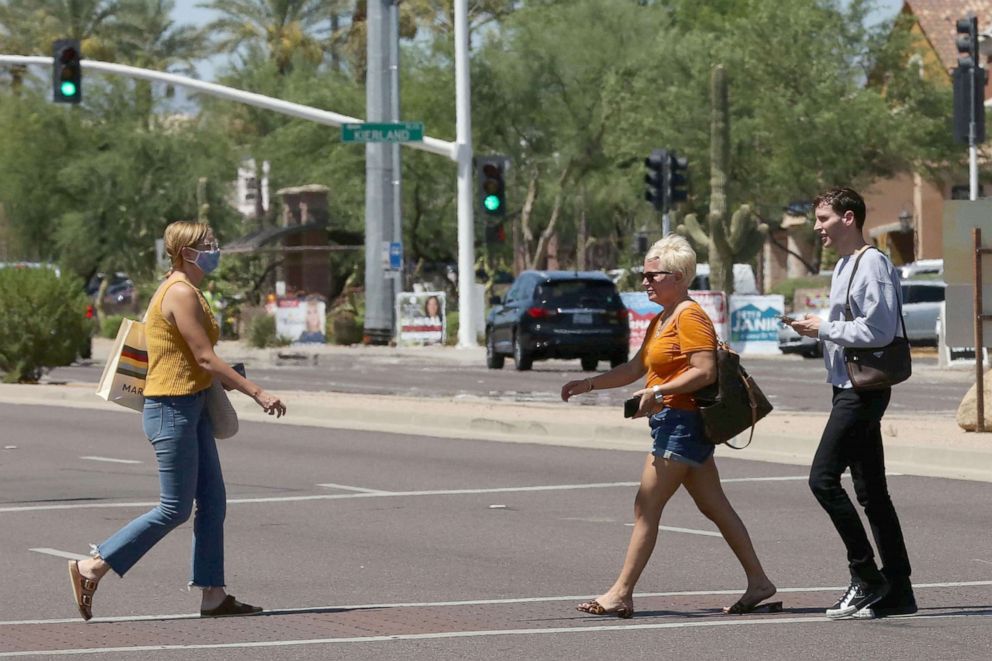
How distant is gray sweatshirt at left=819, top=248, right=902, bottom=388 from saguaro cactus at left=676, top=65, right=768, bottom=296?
108ft

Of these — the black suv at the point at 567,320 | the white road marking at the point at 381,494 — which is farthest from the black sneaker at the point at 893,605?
the black suv at the point at 567,320

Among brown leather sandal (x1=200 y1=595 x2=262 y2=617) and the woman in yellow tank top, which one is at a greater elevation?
the woman in yellow tank top

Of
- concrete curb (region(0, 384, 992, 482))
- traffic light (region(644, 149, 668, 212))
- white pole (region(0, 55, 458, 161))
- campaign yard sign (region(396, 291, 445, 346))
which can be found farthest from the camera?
campaign yard sign (region(396, 291, 445, 346))

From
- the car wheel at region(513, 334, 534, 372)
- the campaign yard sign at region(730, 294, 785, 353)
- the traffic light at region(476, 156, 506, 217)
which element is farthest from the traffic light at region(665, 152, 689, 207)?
the car wheel at region(513, 334, 534, 372)

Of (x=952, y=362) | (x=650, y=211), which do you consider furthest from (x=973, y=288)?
(x=650, y=211)

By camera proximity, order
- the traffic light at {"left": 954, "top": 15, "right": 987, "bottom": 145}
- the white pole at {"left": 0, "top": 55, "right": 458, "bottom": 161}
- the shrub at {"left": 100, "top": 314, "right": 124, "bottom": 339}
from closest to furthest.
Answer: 1. the white pole at {"left": 0, "top": 55, "right": 458, "bottom": 161}
2. the traffic light at {"left": 954, "top": 15, "right": 987, "bottom": 145}
3. the shrub at {"left": 100, "top": 314, "right": 124, "bottom": 339}

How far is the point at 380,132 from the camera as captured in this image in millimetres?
40719

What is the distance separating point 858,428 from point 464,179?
36.6 meters

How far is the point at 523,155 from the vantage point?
69.5 meters

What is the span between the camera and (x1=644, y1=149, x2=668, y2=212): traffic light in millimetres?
42156

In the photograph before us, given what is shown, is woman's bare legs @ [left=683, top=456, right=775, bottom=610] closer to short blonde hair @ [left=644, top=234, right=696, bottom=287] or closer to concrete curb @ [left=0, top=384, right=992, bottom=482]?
short blonde hair @ [left=644, top=234, right=696, bottom=287]

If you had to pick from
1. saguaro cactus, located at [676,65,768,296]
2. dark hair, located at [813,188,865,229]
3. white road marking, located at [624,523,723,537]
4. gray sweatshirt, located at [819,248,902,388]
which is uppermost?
saguaro cactus, located at [676,65,768,296]

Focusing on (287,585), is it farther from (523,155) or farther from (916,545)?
(523,155)

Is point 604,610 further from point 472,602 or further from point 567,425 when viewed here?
point 567,425
